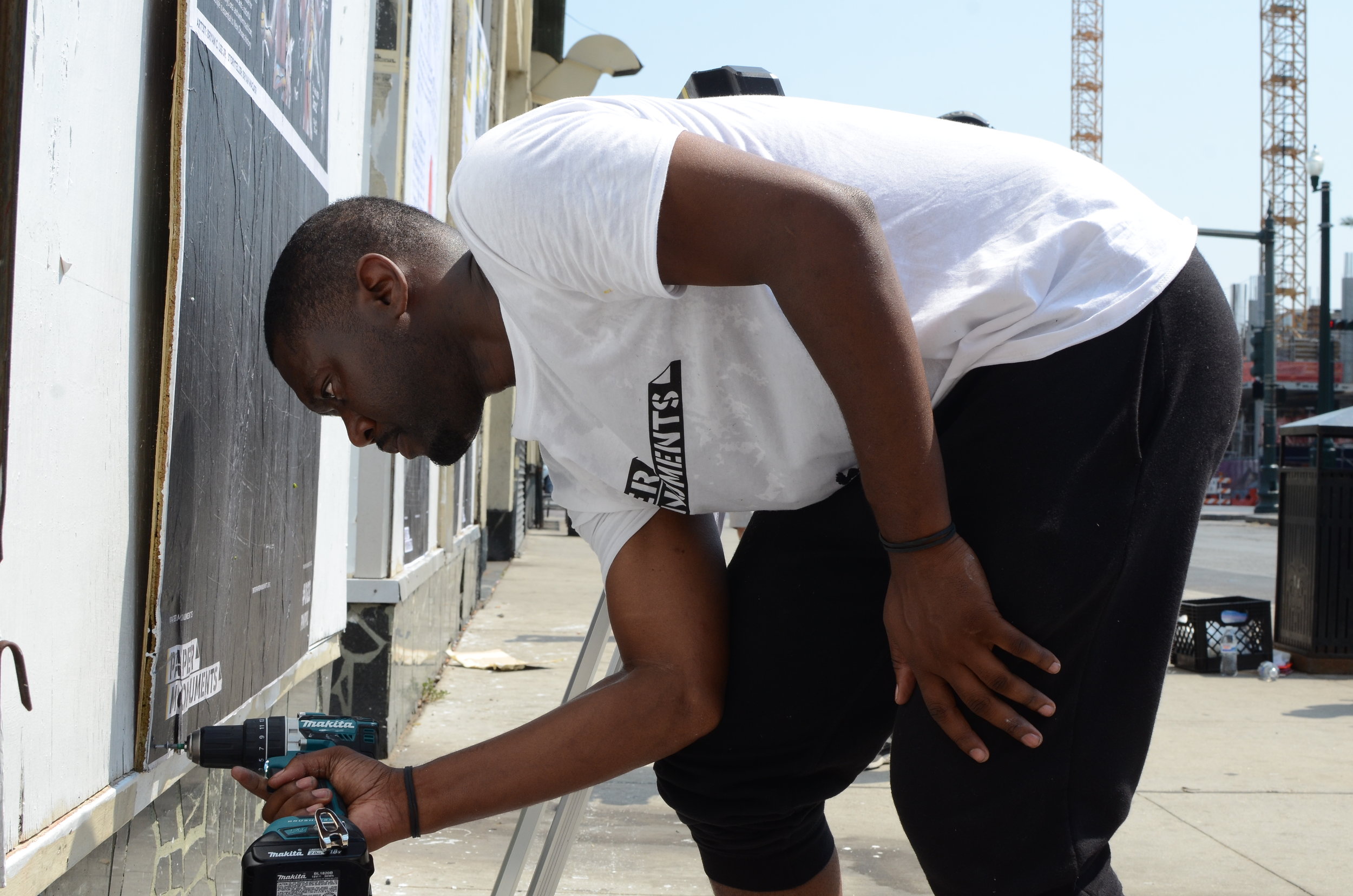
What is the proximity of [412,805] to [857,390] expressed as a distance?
82 centimetres

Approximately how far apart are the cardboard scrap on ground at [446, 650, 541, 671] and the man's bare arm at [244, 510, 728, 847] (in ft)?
14.0

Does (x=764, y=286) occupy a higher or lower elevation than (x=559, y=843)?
higher

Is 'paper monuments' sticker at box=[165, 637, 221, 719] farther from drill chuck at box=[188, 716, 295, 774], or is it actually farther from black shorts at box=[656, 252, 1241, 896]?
black shorts at box=[656, 252, 1241, 896]


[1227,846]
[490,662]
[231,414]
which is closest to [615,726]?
[231,414]

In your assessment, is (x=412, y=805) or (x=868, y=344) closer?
(x=868, y=344)

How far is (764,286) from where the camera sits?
1562mm

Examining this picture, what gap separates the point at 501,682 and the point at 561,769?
413cm

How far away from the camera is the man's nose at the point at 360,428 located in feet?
5.83

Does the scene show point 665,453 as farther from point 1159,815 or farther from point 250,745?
point 1159,815

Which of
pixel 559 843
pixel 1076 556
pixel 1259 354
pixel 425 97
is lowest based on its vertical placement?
pixel 559 843

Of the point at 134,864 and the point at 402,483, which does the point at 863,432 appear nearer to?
the point at 134,864

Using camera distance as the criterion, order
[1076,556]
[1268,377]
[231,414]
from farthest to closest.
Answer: [1268,377]
[231,414]
[1076,556]

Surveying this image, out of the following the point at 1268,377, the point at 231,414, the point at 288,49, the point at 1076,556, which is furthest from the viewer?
the point at 1268,377

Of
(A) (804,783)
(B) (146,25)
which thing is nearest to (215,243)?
(B) (146,25)
